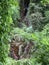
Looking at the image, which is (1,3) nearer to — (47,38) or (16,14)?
(47,38)

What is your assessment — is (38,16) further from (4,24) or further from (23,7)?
(4,24)

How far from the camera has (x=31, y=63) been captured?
652cm

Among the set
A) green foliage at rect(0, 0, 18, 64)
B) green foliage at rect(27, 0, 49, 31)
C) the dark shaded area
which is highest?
green foliage at rect(0, 0, 18, 64)

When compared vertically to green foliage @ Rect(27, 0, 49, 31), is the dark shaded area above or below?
below

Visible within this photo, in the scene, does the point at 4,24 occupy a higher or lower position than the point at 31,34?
higher

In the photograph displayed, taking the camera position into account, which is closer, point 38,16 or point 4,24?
point 4,24

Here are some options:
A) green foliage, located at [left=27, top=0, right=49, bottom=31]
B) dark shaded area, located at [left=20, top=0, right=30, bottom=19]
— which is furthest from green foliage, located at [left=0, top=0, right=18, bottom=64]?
dark shaded area, located at [left=20, top=0, right=30, bottom=19]

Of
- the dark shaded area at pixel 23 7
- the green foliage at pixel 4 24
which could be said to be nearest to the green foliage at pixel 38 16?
the dark shaded area at pixel 23 7

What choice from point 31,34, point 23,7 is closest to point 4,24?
point 31,34

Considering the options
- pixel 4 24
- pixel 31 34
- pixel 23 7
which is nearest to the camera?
pixel 4 24

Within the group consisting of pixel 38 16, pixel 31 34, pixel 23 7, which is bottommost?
pixel 23 7

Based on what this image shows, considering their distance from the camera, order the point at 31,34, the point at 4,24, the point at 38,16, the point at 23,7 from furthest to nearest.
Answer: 1. the point at 23,7
2. the point at 38,16
3. the point at 31,34
4. the point at 4,24

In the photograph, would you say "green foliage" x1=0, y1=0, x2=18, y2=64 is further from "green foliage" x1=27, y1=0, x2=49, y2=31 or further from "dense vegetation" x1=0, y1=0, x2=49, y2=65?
"green foliage" x1=27, y1=0, x2=49, y2=31

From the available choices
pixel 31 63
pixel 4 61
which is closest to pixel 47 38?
pixel 31 63
